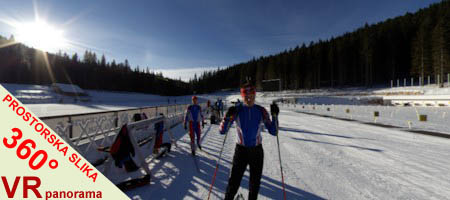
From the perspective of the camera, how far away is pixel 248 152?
2727 millimetres

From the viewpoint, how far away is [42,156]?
2807 millimetres

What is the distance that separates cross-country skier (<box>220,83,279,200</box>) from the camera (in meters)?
2.72

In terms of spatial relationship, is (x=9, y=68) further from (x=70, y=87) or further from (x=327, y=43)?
(x=327, y=43)

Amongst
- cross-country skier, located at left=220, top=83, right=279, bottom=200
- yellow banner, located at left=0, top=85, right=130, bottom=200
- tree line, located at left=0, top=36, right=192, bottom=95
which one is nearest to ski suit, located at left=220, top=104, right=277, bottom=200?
cross-country skier, located at left=220, top=83, right=279, bottom=200

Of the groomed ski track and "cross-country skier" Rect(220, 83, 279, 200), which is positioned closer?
"cross-country skier" Rect(220, 83, 279, 200)

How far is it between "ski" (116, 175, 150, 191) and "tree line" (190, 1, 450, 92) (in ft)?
181

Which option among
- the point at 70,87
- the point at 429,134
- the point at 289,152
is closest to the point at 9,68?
Result: the point at 70,87

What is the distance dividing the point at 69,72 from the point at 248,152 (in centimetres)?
12057

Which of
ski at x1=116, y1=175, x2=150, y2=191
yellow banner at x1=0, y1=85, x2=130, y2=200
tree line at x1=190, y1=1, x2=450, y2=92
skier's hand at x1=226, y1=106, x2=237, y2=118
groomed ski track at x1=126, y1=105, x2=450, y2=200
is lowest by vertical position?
groomed ski track at x1=126, y1=105, x2=450, y2=200

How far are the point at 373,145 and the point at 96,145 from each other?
35.1ft

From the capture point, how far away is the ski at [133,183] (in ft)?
11.8

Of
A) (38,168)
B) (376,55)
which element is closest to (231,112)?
(38,168)

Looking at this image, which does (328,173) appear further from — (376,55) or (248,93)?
(376,55)

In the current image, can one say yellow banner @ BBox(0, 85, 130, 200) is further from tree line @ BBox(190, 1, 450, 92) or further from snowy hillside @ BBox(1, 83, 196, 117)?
tree line @ BBox(190, 1, 450, 92)
